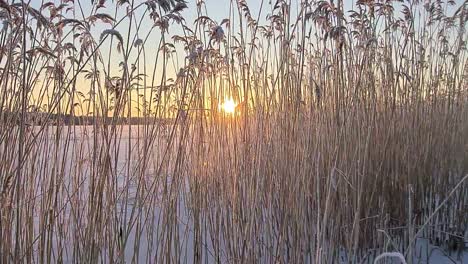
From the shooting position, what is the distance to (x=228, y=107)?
180cm

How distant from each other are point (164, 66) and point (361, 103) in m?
0.79

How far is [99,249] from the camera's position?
4.06 feet

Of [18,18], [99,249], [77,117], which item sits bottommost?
[99,249]

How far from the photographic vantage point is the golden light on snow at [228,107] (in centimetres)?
175

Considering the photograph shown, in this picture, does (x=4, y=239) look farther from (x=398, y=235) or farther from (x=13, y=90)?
(x=398, y=235)

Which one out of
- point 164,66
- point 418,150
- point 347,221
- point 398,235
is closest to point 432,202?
point 418,150

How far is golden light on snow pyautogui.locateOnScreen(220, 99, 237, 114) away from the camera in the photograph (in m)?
1.75

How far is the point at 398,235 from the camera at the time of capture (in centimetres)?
187

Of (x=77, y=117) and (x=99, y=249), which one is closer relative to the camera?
(x=99, y=249)

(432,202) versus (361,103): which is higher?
(361,103)

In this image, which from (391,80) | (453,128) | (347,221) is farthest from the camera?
(453,128)

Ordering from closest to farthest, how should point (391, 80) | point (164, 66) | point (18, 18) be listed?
point (18, 18)
point (164, 66)
point (391, 80)

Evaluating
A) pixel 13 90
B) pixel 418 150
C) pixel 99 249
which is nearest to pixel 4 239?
pixel 99 249

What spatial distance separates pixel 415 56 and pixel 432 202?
30.3 inches
